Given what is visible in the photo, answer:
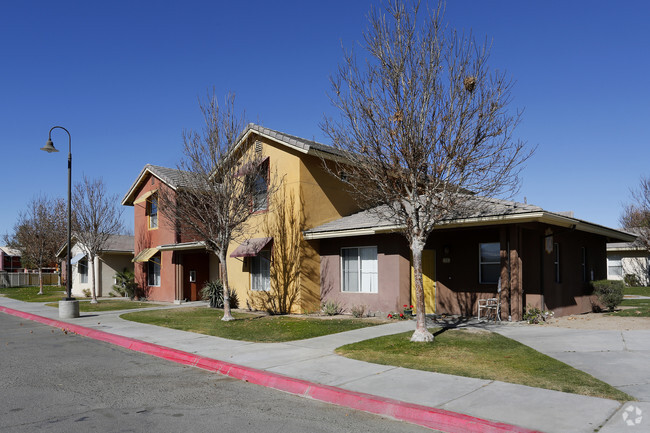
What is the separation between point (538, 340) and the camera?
11.2 meters

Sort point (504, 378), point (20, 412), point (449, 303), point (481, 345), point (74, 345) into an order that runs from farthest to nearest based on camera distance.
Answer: point (449, 303), point (74, 345), point (481, 345), point (504, 378), point (20, 412)

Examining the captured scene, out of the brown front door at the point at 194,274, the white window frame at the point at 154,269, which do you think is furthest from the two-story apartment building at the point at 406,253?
the white window frame at the point at 154,269

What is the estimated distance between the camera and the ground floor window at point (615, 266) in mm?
37000

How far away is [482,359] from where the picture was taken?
367 inches

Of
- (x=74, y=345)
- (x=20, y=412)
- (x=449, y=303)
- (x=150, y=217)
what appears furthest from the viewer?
(x=150, y=217)

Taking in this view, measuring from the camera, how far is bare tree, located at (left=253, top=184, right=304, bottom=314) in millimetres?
18047

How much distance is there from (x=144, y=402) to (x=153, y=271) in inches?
849

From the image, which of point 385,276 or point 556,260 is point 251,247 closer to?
point 385,276

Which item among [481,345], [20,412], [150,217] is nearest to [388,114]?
[481,345]

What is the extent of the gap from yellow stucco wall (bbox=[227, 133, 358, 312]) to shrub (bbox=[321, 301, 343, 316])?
0.64 meters

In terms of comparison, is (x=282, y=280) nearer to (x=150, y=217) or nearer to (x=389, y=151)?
(x=389, y=151)

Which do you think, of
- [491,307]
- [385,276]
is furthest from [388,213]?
[491,307]

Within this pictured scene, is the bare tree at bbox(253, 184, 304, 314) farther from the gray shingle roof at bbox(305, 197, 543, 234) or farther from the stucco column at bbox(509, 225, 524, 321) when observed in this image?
the stucco column at bbox(509, 225, 524, 321)

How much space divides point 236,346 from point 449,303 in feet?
25.5
